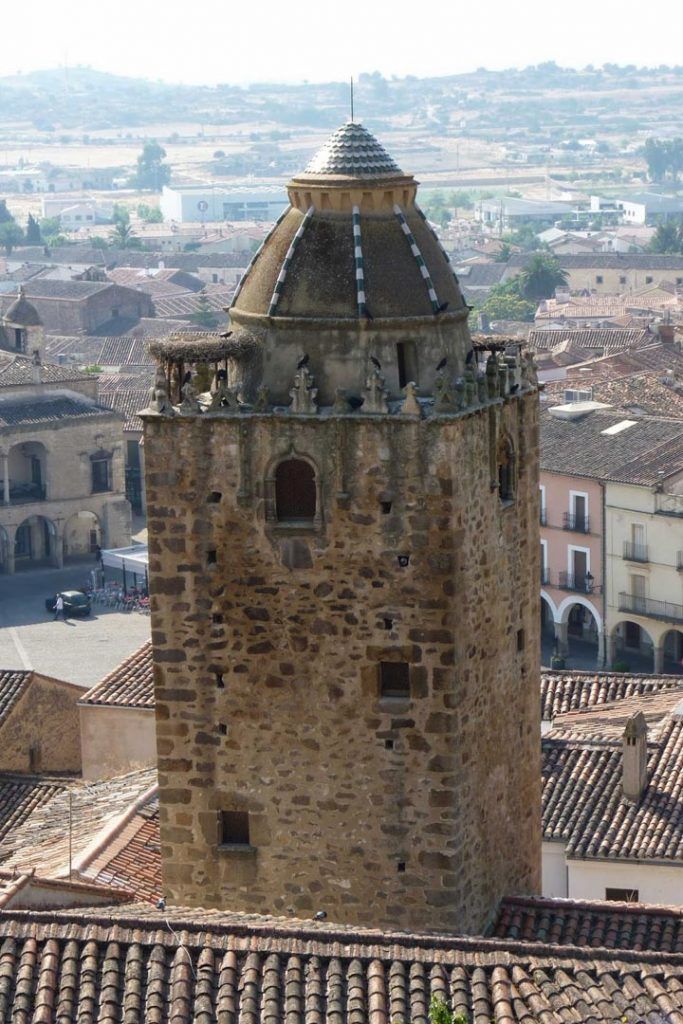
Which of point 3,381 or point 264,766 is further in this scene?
point 3,381

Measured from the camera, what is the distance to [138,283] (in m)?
158

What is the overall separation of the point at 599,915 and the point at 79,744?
1619 cm

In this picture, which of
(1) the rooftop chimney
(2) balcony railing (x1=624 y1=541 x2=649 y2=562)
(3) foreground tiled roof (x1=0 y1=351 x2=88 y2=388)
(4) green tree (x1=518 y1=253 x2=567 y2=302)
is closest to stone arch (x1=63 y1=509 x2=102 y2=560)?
(3) foreground tiled roof (x1=0 y1=351 x2=88 y2=388)

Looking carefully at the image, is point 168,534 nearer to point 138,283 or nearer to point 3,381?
point 3,381

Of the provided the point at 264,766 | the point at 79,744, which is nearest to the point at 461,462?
the point at 264,766

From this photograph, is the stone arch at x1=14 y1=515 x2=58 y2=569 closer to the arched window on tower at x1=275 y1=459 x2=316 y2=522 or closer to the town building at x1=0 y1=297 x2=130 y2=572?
the town building at x1=0 y1=297 x2=130 y2=572

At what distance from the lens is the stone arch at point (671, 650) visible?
61531 mm

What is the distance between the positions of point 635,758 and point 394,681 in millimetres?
13082

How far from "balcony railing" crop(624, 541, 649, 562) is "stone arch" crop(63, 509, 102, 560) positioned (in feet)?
70.7

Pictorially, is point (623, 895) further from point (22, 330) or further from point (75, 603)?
point (22, 330)

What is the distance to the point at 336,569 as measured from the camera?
68.5 feet

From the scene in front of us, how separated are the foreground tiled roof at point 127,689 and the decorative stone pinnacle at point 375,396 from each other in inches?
568

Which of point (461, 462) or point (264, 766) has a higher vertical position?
point (461, 462)

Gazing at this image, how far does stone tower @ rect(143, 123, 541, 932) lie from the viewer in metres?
20.6
